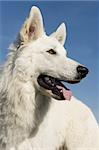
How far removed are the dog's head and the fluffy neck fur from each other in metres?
0.14

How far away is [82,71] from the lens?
659 centimetres

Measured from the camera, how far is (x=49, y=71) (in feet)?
22.3

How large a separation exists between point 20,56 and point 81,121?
6.24 ft

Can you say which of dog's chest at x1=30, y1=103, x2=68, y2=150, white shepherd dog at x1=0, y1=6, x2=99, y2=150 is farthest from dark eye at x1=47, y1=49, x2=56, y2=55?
dog's chest at x1=30, y1=103, x2=68, y2=150

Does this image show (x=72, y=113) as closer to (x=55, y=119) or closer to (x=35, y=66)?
(x=55, y=119)

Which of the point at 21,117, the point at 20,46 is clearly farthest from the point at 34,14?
the point at 21,117

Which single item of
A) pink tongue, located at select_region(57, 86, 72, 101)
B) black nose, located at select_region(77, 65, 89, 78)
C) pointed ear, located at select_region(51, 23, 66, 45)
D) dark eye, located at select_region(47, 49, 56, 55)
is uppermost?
pointed ear, located at select_region(51, 23, 66, 45)

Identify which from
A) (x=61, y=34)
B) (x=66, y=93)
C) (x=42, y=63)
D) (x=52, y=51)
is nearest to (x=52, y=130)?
(x=66, y=93)

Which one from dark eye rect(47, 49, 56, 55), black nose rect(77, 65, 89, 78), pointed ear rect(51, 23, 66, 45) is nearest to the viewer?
black nose rect(77, 65, 89, 78)

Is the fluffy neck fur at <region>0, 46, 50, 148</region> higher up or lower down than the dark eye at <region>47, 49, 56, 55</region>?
lower down

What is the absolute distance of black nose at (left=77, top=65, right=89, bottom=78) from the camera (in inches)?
259

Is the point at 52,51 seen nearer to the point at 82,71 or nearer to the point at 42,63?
the point at 42,63

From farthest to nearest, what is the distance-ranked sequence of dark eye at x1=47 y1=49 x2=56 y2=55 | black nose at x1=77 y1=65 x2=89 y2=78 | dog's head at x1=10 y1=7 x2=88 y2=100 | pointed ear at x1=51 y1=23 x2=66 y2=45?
pointed ear at x1=51 y1=23 x2=66 y2=45 < dark eye at x1=47 y1=49 x2=56 y2=55 < dog's head at x1=10 y1=7 x2=88 y2=100 < black nose at x1=77 y1=65 x2=89 y2=78

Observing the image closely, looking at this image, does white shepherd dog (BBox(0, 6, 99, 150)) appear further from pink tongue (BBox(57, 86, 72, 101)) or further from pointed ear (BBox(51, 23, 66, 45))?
pointed ear (BBox(51, 23, 66, 45))
